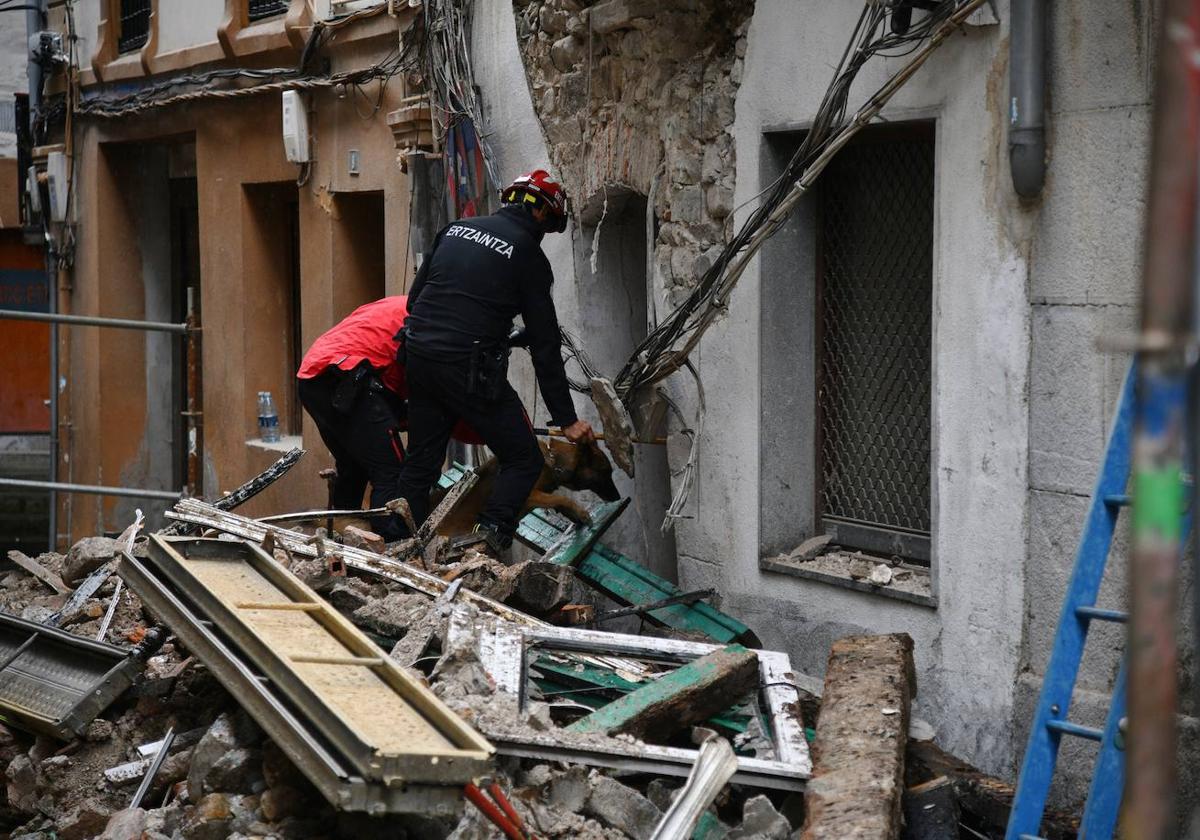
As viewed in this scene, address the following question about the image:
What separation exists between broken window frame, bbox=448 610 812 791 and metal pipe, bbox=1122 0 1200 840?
2819 mm

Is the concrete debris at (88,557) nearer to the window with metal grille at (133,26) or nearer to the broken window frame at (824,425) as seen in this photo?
the broken window frame at (824,425)

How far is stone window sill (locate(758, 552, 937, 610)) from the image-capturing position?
575 cm

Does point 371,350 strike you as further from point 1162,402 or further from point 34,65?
point 34,65

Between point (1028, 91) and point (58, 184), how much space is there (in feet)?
39.4

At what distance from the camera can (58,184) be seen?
15.0 m

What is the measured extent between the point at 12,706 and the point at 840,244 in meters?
3.66

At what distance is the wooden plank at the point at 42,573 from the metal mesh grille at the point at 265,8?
5465 millimetres

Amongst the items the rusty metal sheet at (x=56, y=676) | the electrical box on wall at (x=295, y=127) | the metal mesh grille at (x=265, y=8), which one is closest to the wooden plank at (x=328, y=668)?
the rusty metal sheet at (x=56, y=676)

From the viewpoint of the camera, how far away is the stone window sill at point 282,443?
12.1 metres

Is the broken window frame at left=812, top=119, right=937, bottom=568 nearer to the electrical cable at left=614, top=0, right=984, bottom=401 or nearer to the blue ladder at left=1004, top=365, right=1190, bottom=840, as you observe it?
the electrical cable at left=614, top=0, right=984, bottom=401

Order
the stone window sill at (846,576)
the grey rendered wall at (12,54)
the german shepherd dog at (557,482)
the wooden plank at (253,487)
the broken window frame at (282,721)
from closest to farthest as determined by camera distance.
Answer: the broken window frame at (282,721), the stone window sill at (846,576), the german shepherd dog at (557,482), the wooden plank at (253,487), the grey rendered wall at (12,54)

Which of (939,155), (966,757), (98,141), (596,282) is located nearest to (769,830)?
(966,757)

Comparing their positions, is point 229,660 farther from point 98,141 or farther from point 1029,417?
point 98,141

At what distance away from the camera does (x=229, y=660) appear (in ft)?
15.5
